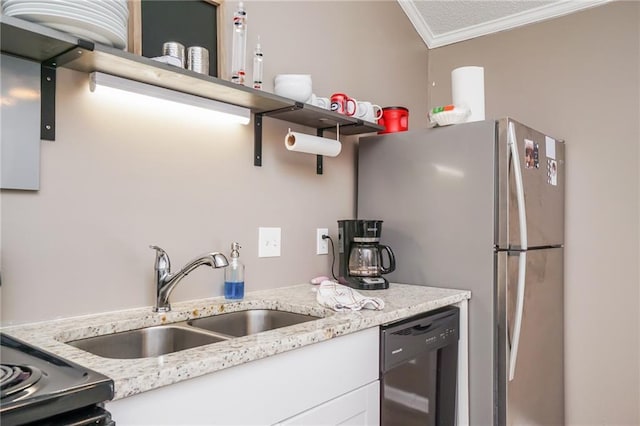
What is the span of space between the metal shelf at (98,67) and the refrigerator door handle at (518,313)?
1.06m

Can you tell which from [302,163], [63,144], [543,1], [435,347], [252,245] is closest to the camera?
[63,144]

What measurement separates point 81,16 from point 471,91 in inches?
63.6

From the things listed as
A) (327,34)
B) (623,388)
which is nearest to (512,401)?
(623,388)

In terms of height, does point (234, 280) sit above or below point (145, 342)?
above

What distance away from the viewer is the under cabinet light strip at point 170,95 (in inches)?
51.4

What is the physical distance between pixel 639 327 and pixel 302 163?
1783 millimetres

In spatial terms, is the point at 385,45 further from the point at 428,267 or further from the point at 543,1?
the point at 428,267

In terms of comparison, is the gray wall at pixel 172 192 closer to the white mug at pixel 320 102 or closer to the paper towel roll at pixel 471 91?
the white mug at pixel 320 102

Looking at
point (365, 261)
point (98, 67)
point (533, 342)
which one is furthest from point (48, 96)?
point (533, 342)

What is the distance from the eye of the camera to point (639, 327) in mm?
2277

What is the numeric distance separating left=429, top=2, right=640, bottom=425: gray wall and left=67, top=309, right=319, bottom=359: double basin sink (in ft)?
5.37

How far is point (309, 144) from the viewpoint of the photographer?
184cm

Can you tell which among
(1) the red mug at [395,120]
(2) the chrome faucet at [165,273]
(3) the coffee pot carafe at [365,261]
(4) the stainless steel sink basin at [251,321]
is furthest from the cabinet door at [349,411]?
(1) the red mug at [395,120]

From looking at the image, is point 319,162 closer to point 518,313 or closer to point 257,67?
point 257,67
